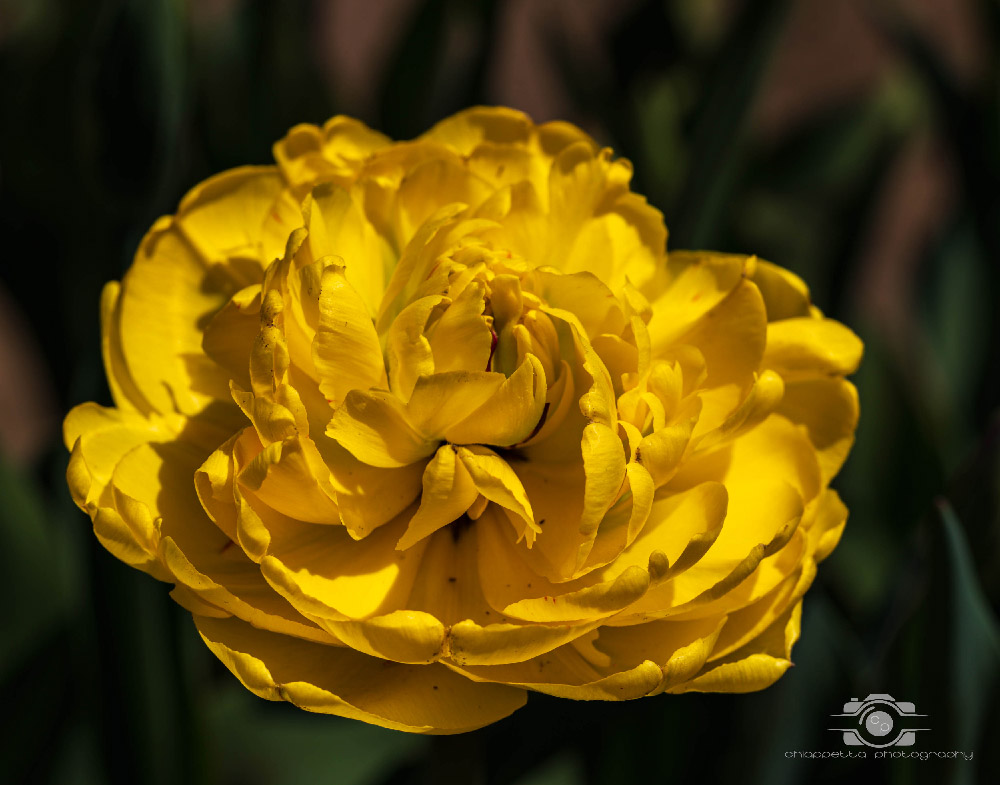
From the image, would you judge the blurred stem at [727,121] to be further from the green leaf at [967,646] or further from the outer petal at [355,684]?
the outer petal at [355,684]

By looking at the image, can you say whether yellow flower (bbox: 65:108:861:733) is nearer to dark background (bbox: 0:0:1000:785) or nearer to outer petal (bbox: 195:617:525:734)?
outer petal (bbox: 195:617:525:734)

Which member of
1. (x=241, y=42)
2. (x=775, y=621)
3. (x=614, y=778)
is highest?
(x=241, y=42)

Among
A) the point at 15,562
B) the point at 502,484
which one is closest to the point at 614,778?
the point at 502,484

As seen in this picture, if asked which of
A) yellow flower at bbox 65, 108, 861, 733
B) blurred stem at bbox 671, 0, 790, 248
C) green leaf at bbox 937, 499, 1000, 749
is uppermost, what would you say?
blurred stem at bbox 671, 0, 790, 248

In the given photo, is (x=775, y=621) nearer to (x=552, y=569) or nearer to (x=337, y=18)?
(x=552, y=569)

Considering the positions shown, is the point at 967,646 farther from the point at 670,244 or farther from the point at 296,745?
the point at 296,745

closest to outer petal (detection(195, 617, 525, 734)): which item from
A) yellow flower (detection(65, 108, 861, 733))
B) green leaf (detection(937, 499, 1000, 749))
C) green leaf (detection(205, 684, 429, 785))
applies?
yellow flower (detection(65, 108, 861, 733))
